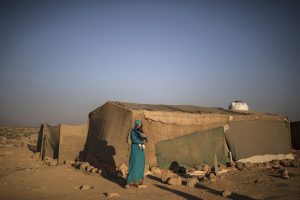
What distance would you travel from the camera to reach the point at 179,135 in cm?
1061

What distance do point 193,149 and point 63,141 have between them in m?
5.15

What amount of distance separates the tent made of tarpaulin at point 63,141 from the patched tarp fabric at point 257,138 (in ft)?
19.4

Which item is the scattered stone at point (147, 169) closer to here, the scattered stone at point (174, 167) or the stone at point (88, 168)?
the scattered stone at point (174, 167)

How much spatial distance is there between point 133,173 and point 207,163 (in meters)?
4.31

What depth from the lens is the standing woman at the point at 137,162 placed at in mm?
7246

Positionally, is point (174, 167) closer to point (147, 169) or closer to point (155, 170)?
point (155, 170)

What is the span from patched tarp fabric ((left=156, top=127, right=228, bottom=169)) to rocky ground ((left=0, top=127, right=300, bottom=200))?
610mm

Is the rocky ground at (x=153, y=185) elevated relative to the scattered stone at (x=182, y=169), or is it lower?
elevated

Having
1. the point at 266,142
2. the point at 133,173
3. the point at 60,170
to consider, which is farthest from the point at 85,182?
the point at 266,142

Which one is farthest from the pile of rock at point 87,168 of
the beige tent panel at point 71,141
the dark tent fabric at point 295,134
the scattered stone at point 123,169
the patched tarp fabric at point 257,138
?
the dark tent fabric at point 295,134

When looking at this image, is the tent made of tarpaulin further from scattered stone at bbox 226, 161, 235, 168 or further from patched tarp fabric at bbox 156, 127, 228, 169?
scattered stone at bbox 226, 161, 235, 168

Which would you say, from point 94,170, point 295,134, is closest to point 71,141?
point 94,170

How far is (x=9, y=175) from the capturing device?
880cm

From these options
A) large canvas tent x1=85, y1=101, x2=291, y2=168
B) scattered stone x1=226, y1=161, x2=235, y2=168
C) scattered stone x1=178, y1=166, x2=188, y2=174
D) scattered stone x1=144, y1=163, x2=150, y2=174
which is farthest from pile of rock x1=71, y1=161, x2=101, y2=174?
scattered stone x1=226, y1=161, x2=235, y2=168
